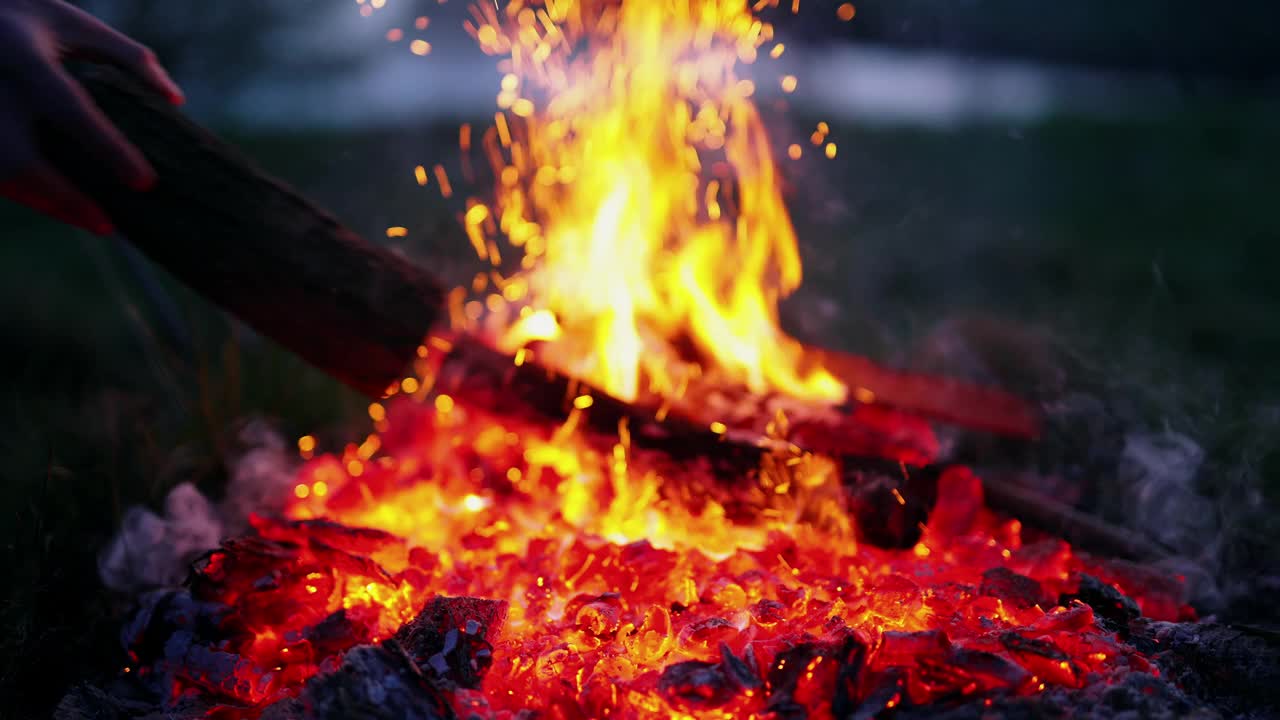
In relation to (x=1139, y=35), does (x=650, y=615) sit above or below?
below

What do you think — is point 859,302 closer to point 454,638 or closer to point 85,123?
point 454,638

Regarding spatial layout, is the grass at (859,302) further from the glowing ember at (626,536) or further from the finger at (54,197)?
the finger at (54,197)

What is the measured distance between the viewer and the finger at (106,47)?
8.09ft

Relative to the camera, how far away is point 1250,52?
11938mm

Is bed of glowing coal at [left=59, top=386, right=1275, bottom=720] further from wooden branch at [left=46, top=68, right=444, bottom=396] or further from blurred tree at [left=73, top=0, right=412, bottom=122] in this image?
blurred tree at [left=73, top=0, right=412, bottom=122]

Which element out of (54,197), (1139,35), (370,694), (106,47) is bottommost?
(370,694)

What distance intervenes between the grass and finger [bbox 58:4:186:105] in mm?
1230

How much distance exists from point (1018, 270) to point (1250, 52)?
8556 mm

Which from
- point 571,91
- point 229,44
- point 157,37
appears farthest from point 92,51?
point 229,44

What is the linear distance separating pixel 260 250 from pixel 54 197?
539 mm

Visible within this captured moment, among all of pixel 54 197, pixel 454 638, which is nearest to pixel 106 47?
pixel 54 197

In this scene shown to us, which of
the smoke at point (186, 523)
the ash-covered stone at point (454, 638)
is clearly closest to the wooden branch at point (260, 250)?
the smoke at point (186, 523)

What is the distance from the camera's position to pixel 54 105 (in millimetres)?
2270

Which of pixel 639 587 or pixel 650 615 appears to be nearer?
pixel 650 615
